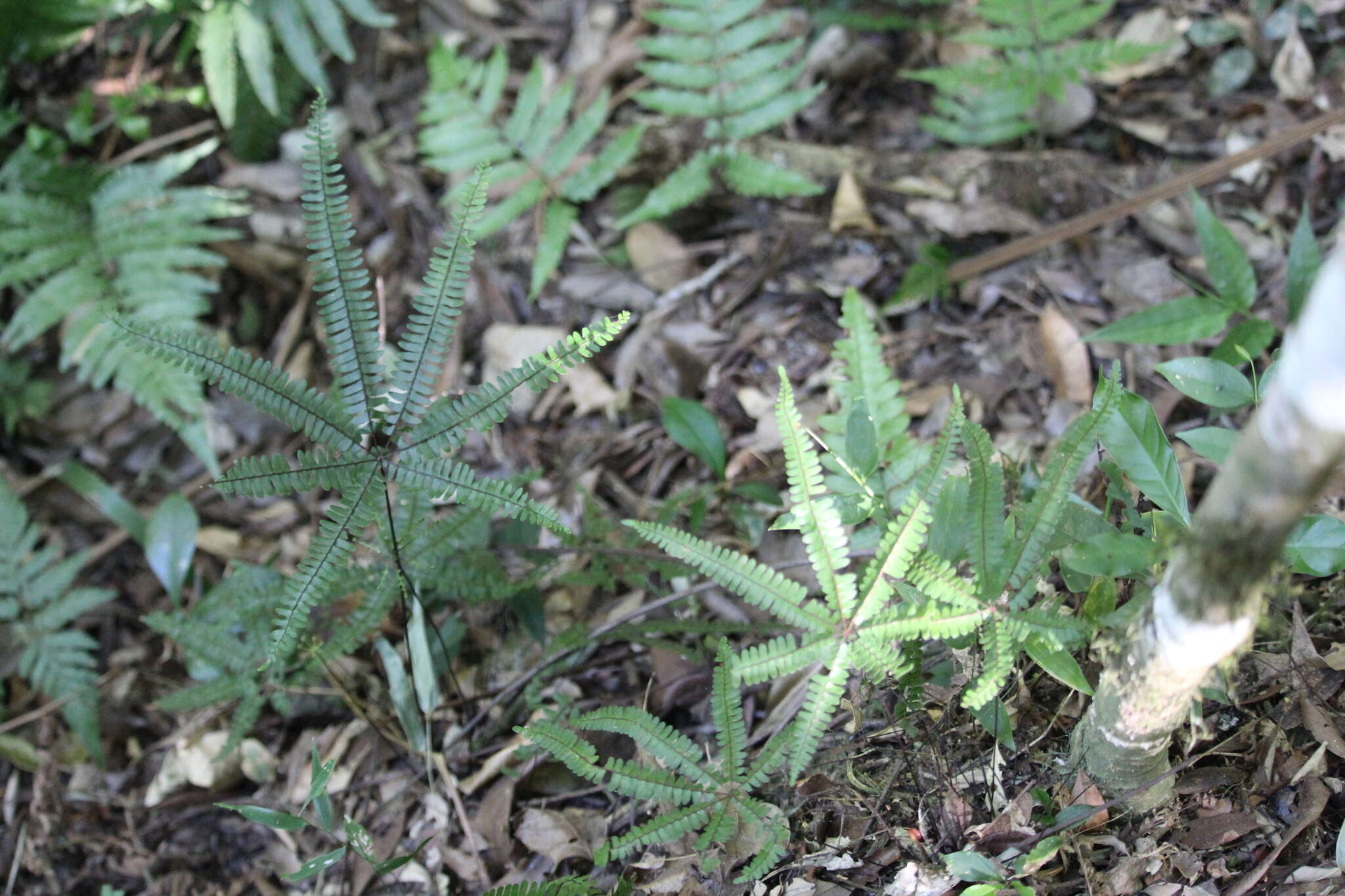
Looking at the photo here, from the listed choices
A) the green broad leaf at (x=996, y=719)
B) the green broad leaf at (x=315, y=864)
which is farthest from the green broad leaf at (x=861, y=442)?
the green broad leaf at (x=315, y=864)

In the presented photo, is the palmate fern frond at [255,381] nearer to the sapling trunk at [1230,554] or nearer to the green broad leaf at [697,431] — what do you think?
the green broad leaf at [697,431]

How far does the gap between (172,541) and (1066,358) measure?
2958 millimetres

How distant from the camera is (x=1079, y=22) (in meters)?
3.15

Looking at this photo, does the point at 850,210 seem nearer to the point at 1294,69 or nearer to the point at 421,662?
the point at 1294,69

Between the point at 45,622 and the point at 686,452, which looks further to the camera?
the point at 45,622

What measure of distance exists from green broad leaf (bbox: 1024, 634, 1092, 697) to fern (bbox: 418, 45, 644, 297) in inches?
90.2

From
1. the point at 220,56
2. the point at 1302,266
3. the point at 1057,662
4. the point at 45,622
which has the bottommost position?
the point at 45,622

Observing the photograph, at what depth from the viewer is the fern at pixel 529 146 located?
3.58m

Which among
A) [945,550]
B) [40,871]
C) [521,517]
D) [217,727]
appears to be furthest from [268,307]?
[945,550]

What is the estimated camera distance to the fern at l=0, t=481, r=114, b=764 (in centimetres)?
329

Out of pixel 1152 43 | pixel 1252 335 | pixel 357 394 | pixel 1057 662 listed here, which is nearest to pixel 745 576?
pixel 1057 662

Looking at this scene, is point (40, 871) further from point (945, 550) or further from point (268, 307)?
point (945, 550)

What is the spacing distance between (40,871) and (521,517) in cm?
238

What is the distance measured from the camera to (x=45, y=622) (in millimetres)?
3354
